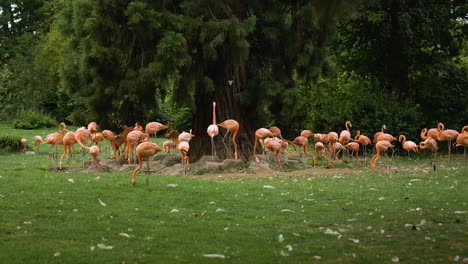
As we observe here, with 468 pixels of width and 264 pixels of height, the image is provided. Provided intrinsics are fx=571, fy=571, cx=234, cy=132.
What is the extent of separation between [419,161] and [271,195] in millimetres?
8758

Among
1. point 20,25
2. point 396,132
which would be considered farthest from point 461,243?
point 20,25

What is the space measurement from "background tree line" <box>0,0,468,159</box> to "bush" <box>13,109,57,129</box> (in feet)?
54.7

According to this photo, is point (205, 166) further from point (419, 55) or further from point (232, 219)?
point (419, 55)

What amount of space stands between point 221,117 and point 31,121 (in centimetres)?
2100

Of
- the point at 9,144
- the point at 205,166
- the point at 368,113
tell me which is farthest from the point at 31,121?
the point at 205,166

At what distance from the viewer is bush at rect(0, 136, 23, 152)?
20.0m

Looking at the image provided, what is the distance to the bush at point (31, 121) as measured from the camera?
3253 centimetres

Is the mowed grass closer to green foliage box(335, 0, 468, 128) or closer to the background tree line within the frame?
the background tree line

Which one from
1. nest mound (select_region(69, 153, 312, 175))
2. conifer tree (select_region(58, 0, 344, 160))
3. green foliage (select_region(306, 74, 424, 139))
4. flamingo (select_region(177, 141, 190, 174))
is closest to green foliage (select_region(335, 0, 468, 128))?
green foliage (select_region(306, 74, 424, 139))

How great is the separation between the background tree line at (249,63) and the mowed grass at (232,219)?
310cm

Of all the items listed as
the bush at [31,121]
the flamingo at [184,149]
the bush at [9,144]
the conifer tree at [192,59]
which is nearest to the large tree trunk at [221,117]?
→ the conifer tree at [192,59]

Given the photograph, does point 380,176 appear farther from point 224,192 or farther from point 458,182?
point 224,192

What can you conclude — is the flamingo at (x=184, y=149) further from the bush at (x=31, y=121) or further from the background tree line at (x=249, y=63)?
the bush at (x=31, y=121)

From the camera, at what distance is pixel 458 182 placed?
11.5 metres
